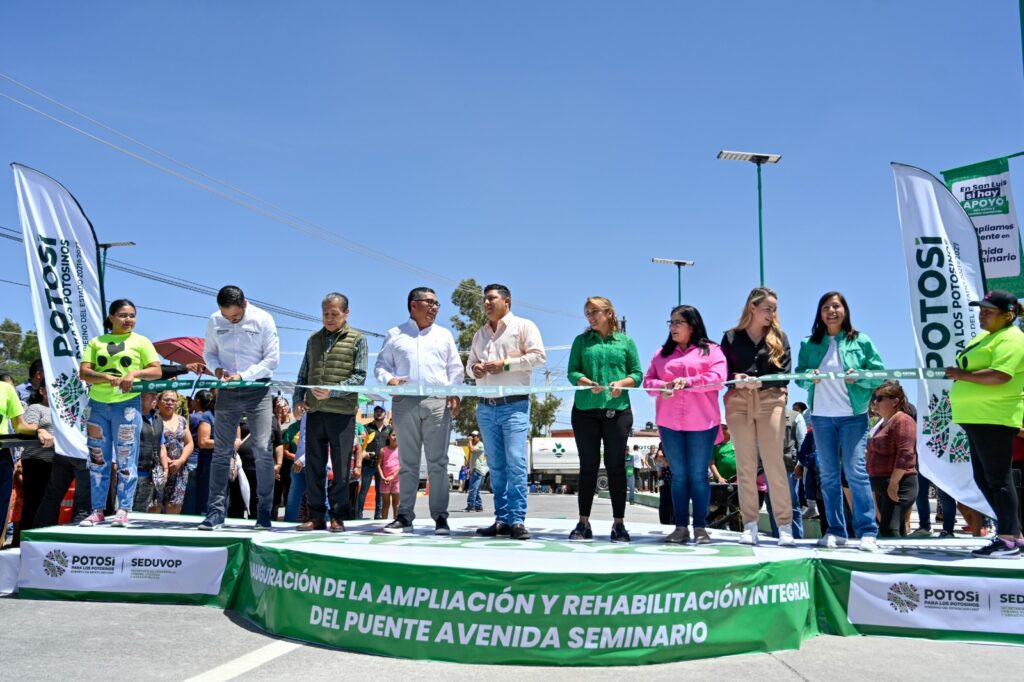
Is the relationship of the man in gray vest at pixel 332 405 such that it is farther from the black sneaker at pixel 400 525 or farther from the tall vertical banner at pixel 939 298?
the tall vertical banner at pixel 939 298

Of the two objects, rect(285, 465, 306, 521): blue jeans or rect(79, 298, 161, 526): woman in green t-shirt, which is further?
rect(285, 465, 306, 521): blue jeans

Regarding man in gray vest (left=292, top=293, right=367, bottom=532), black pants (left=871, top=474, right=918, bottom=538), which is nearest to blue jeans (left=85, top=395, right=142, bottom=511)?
man in gray vest (left=292, top=293, right=367, bottom=532)

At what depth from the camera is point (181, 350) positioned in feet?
47.1

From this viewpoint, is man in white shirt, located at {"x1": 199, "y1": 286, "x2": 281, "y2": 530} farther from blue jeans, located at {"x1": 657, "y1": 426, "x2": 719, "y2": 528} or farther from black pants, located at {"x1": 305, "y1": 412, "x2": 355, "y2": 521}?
blue jeans, located at {"x1": 657, "y1": 426, "x2": 719, "y2": 528}

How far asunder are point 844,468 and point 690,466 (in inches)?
42.5

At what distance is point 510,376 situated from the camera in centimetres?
614

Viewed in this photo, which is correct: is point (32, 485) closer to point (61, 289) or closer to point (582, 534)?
point (61, 289)

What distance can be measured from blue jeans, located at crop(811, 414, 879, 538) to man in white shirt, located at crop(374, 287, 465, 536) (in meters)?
2.84

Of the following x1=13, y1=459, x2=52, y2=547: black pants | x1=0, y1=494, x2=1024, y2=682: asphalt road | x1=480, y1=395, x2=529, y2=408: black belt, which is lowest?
x1=0, y1=494, x2=1024, y2=682: asphalt road

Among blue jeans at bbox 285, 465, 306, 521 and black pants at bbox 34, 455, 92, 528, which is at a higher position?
black pants at bbox 34, 455, 92, 528

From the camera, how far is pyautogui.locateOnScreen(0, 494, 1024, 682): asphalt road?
3.74 meters

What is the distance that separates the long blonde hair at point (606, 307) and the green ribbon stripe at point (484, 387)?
1.87 ft

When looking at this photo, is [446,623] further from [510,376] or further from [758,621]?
[510,376]

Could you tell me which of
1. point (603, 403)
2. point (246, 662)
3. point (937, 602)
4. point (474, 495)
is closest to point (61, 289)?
point (246, 662)
